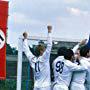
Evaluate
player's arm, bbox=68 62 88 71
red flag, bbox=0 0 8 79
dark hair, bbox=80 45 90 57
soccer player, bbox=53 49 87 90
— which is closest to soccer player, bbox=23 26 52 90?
soccer player, bbox=53 49 87 90

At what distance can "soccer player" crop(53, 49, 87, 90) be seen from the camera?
13.5 meters

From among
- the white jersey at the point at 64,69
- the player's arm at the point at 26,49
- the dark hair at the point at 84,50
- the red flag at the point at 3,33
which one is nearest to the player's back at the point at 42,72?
the player's arm at the point at 26,49

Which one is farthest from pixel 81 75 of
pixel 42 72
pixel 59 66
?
pixel 42 72

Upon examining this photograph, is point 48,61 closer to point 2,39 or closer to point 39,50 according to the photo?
point 39,50

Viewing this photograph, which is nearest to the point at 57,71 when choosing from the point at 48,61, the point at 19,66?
the point at 48,61

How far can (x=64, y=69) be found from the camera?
13.6 m

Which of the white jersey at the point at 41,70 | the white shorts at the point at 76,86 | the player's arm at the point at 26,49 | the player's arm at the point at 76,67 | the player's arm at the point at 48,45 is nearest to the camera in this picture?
the player's arm at the point at 76,67

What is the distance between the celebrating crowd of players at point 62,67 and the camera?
535 inches

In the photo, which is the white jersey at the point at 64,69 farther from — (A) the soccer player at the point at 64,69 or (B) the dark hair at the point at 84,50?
(B) the dark hair at the point at 84,50

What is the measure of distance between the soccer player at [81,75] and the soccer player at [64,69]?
123 mm

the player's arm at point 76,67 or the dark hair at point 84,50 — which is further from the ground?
the dark hair at point 84,50

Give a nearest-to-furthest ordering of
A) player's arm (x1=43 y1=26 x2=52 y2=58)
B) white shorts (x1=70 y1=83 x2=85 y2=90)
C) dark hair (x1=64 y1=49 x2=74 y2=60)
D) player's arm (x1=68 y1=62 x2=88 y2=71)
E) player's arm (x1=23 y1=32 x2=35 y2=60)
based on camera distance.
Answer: dark hair (x1=64 y1=49 x2=74 y2=60)
player's arm (x1=68 y1=62 x2=88 y2=71)
player's arm (x1=43 y1=26 x2=52 y2=58)
white shorts (x1=70 y1=83 x2=85 y2=90)
player's arm (x1=23 y1=32 x2=35 y2=60)

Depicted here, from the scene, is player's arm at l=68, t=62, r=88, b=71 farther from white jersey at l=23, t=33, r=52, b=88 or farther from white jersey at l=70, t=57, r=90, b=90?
white jersey at l=23, t=33, r=52, b=88

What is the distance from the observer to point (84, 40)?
1441 centimetres
